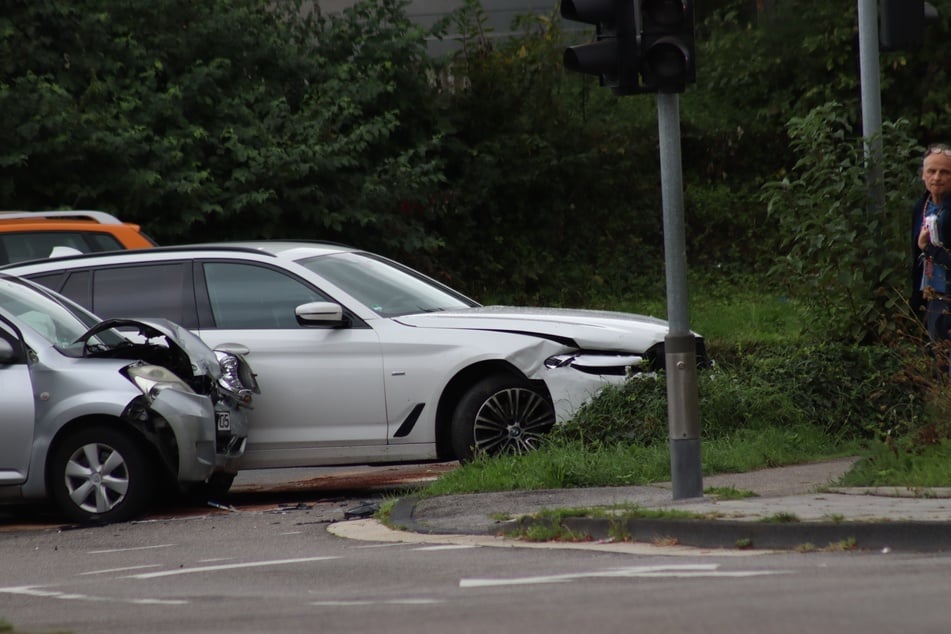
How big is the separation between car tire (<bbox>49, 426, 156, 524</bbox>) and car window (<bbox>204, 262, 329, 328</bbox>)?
1.38m

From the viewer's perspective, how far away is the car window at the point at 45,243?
14258 mm

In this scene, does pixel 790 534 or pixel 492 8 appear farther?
pixel 492 8

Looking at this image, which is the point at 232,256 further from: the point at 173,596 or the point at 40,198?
the point at 40,198

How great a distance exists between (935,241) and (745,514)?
3.46m

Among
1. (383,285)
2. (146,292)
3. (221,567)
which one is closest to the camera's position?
(221,567)

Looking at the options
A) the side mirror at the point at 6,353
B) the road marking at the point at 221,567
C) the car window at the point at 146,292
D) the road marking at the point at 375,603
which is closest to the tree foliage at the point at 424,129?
the car window at the point at 146,292

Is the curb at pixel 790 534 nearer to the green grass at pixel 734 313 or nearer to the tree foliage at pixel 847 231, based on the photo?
the tree foliage at pixel 847 231

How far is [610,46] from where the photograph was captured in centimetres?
894

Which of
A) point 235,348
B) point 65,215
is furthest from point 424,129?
point 235,348

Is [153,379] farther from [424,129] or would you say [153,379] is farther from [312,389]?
[424,129]

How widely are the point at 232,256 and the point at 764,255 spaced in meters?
12.1

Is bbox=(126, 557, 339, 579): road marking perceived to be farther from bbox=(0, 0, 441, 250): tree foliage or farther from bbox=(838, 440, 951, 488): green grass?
bbox=(0, 0, 441, 250): tree foliage

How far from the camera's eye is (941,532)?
24.6ft

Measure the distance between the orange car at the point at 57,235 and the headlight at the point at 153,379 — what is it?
3.25 m
